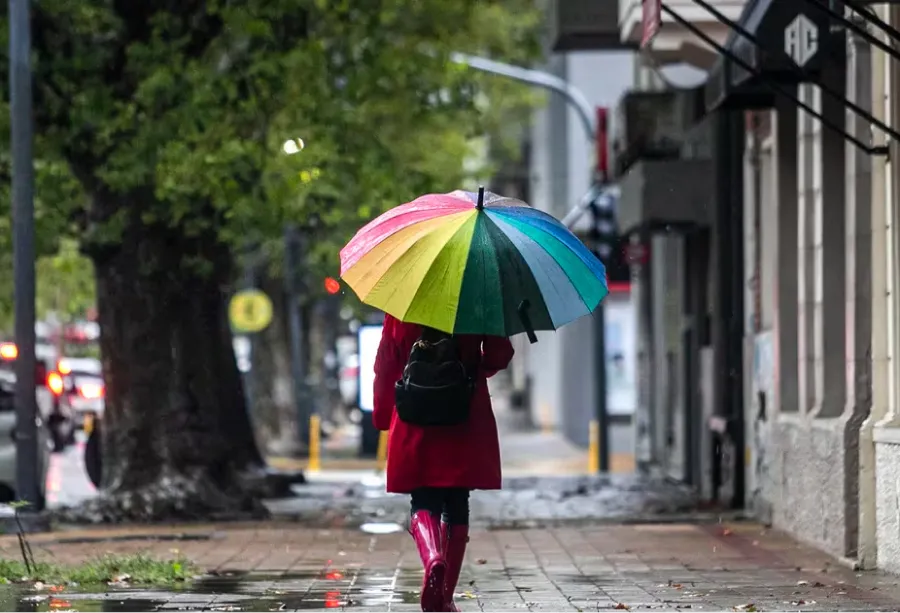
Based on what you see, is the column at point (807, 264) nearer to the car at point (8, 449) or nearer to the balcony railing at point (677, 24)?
the balcony railing at point (677, 24)

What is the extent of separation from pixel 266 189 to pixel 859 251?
655 centimetres

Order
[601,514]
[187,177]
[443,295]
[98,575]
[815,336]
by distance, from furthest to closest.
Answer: [601,514]
[187,177]
[815,336]
[98,575]
[443,295]

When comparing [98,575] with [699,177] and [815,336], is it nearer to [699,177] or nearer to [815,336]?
[815,336]

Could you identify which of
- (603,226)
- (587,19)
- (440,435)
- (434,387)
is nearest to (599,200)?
(603,226)

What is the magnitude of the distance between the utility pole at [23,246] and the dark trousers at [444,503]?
8.08 meters

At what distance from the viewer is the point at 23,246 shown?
647 inches

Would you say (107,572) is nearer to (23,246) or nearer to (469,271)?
(469,271)

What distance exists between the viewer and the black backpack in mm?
8758

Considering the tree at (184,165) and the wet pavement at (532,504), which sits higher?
the tree at (184,165)

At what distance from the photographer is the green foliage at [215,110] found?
55.7 ft

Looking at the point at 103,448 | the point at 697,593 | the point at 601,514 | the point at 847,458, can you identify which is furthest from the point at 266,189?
the point at 697,593

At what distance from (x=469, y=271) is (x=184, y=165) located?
28.0 feet

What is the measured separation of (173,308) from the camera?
18.2 metres

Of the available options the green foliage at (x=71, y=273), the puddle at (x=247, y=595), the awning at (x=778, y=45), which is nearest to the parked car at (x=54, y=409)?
the green foliage at (x=71, y=273)
